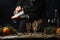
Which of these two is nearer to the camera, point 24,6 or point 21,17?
point 21,17

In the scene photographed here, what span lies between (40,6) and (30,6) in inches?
4.9

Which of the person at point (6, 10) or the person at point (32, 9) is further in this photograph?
the person at point (6, 10)

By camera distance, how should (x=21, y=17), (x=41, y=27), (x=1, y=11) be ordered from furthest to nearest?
(x=1, y=11)
(x=21, y=17)
(x=41, y=27)

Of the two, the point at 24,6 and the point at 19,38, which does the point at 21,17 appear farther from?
the point at 19,38

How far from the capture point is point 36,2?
215cm

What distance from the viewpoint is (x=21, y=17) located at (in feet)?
6.30

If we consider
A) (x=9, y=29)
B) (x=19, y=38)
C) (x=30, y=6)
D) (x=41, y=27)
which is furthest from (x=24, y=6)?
(x=19, y=38)

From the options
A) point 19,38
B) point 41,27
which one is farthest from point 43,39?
point 41,27

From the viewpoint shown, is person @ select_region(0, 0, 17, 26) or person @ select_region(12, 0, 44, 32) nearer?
person @ select_region(12, 0, 44, 32)

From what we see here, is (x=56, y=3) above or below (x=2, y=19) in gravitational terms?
above

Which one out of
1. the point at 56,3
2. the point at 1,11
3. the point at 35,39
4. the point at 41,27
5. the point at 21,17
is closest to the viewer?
the point at 35,39

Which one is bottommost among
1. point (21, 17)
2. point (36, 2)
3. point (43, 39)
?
point (43, 39)

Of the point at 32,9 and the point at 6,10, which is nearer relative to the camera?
the point at 32,9

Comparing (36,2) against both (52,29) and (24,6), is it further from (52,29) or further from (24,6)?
(52,29)
